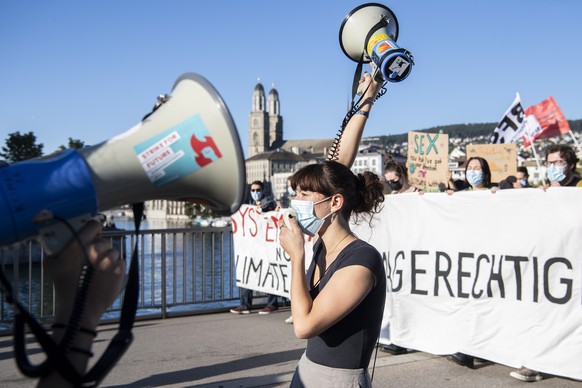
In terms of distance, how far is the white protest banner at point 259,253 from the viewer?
8656 mm

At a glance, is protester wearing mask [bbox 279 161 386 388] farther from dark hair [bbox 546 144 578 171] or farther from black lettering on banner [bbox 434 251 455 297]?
dark hair [bbox 546 144 578 171]

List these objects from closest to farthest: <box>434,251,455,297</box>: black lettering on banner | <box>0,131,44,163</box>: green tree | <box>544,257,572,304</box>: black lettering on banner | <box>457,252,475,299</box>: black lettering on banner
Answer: <box>544,257,572,304</box>: black lettering on banner, <box>457,252,475,299</box>: black lettering on banner, <box>434,251,455,297</box>: black lettering on banner, <box>0,131,44,163</box>: green tree

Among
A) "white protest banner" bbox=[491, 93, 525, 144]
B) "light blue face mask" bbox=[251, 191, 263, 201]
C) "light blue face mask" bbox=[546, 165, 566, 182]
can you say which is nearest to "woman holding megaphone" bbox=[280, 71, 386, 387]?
"light blue face mask" bbox=[546, 165, 566, 182]

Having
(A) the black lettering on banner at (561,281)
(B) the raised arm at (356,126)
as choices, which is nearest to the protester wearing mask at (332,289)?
(B) the raised arm at (356,126)

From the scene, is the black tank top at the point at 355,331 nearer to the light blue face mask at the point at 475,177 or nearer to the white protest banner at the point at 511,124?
the light blue face mask at the point at 475,177

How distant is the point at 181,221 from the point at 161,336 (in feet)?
455

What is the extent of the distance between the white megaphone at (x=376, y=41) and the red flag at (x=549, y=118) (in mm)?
13208

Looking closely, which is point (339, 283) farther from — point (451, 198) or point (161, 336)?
point (161, 336)

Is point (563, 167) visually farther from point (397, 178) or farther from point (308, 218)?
point (308, 218)

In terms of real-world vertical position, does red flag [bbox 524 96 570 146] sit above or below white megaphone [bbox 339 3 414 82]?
above

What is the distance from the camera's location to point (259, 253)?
9.05 meters

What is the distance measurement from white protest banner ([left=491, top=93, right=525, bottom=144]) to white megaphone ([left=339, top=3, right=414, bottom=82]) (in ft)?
34.6

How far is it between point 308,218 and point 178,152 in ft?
4.50

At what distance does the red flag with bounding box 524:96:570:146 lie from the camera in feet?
51.2
